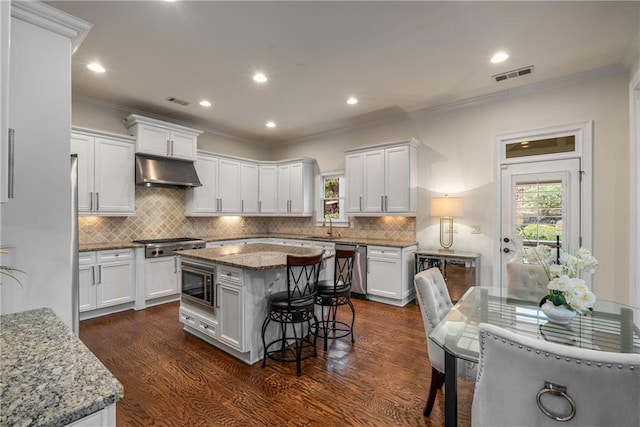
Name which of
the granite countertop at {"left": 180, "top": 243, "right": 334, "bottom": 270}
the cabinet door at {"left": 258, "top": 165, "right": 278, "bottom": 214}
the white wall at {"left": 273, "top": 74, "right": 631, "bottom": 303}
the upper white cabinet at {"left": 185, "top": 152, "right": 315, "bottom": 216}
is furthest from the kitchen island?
the cabinet door at {"left": 258, "top": 165, "right": 278, "bottom": 214}

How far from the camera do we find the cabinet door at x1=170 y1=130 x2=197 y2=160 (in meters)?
4.80

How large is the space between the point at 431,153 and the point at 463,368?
3.63 m

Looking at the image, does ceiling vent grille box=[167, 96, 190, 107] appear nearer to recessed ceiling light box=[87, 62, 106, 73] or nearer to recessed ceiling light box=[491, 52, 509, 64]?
recessed ceiling light box=[87, 62, 106, 73]

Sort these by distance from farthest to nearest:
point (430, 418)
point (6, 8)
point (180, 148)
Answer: point (180, 148)
point (430, 418)
point (6, 8)

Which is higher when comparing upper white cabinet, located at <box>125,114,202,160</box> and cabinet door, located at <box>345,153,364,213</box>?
upper white cabinet, located at <box>125,114,202,160</box>

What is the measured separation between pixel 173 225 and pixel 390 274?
3763 millimetres

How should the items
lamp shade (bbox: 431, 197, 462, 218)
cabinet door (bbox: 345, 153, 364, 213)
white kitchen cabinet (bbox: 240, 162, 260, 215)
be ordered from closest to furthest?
lamp shade (bbox: 431, 197, 462, 218)
cabinet door (bbox: 345, 153, 364, 213)
white kitchen cabinet (bbox: 240, 162, 260, 215)

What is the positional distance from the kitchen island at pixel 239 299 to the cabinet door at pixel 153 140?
2213 millimetres

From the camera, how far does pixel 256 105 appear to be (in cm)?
461

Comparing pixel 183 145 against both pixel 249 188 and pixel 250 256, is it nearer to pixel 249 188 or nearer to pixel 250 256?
pixel 249 188

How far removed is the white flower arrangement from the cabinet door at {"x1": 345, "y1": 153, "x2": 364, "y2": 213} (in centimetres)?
337

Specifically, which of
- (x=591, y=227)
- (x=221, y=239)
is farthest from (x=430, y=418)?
(x=221, y=239)

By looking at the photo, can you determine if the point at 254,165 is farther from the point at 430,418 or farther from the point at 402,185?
the point at 430,418

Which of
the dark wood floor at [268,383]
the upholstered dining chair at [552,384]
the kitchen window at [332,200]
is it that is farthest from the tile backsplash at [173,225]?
the upholstered dining chair at [552,384]
